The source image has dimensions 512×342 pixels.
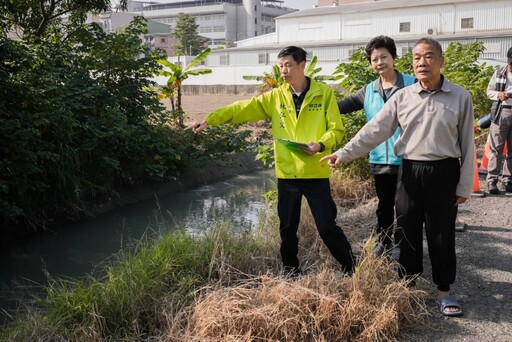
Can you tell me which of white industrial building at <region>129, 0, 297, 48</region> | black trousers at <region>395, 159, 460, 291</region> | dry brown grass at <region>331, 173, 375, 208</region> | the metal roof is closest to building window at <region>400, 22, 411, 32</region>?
the metal roof

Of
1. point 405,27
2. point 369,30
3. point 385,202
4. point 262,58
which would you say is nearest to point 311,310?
point 385,202

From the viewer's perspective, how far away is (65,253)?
8.39m

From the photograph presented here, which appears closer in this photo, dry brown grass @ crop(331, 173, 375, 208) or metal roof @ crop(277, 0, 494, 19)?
dry brown grass @ crop(331, 173, 375, 208)

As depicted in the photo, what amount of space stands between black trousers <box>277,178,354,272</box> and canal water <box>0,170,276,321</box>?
2.08 metres

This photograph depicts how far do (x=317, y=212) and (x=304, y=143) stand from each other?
579mm

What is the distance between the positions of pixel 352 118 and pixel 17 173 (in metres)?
4.87

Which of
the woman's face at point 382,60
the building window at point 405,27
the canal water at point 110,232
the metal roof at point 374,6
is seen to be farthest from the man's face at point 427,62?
the building window at point 405,27

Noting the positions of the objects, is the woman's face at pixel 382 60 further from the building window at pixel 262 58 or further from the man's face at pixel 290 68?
the building window at pixel 262 58

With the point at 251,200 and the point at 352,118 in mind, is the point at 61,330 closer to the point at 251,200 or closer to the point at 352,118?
the point at 352,118

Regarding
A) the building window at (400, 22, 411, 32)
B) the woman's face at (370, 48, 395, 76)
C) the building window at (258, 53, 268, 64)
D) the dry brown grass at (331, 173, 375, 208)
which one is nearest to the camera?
the woman's face at (370, 48, 395, 76)

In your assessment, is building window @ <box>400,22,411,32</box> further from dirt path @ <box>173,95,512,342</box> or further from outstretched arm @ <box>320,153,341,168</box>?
outstretched arm @ <box>320,153,341,168</box>

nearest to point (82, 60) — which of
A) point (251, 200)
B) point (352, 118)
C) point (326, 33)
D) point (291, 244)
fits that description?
point (251, 200)

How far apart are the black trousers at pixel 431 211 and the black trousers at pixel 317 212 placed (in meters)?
0.48

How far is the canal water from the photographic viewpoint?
7414 millimetres
